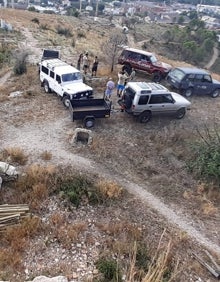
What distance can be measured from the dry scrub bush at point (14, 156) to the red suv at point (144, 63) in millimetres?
11744

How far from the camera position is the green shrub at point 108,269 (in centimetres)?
930

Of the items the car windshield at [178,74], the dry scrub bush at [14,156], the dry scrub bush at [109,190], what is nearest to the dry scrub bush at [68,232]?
the dry scrub bush at [109,190]

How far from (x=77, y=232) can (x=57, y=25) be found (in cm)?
3804

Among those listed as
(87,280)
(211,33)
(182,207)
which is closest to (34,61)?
(182,207)

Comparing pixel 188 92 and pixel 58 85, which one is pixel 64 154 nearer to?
pixel 58 85

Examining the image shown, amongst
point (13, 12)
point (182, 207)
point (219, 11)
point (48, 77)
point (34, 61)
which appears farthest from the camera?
point (219, 11)

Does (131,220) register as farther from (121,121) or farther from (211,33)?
(211,33)

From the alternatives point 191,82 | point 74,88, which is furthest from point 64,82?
point 191,82

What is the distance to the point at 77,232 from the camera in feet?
35.0

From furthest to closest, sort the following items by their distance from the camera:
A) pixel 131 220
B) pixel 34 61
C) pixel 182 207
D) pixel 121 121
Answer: pixel 34 61
pixel 121 121
pixel 182 207
pixel 131 220

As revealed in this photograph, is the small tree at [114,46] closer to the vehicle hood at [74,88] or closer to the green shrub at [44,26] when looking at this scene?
the vehicle hood at [74,88]

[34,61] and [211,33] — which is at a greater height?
[34,61]

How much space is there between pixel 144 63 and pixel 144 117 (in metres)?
6.33

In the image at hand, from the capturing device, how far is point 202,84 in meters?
21.6
